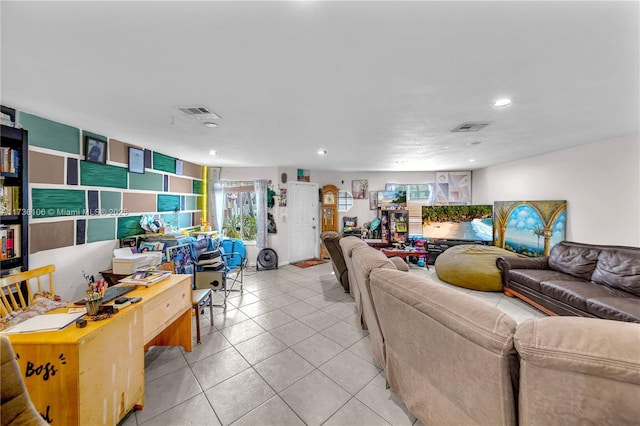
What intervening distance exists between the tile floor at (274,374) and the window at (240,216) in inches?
104

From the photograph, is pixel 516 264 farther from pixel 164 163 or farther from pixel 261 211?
pixel 164 163

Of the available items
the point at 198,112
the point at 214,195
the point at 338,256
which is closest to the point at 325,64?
the point at 198,112

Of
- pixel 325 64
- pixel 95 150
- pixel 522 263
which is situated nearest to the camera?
pixel 325 64

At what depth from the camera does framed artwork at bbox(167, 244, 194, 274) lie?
3540 millimetres

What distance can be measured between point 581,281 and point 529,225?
5.67ft

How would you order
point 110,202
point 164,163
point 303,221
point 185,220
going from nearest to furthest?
point 110,202
point 164,163
point 185,220
point 303,221

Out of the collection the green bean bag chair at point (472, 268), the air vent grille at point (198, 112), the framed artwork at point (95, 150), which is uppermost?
the air vent grille at point (198, 112)

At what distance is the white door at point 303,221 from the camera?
19.2 ft

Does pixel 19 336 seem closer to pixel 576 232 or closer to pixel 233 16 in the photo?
pixel 233 16

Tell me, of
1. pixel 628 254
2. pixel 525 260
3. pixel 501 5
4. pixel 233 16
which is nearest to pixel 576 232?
pixel 525 260

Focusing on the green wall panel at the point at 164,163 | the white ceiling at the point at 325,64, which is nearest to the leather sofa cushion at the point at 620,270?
the white ceiling at the point at 325,64

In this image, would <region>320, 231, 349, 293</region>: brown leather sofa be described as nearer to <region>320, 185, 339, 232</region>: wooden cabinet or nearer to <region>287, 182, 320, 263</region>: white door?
<region>287, 182, 320, 263</region>: white door

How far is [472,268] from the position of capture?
4016 mm

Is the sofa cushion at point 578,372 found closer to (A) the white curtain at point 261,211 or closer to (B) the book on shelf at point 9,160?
(B) the book on shelf at point 9,160
